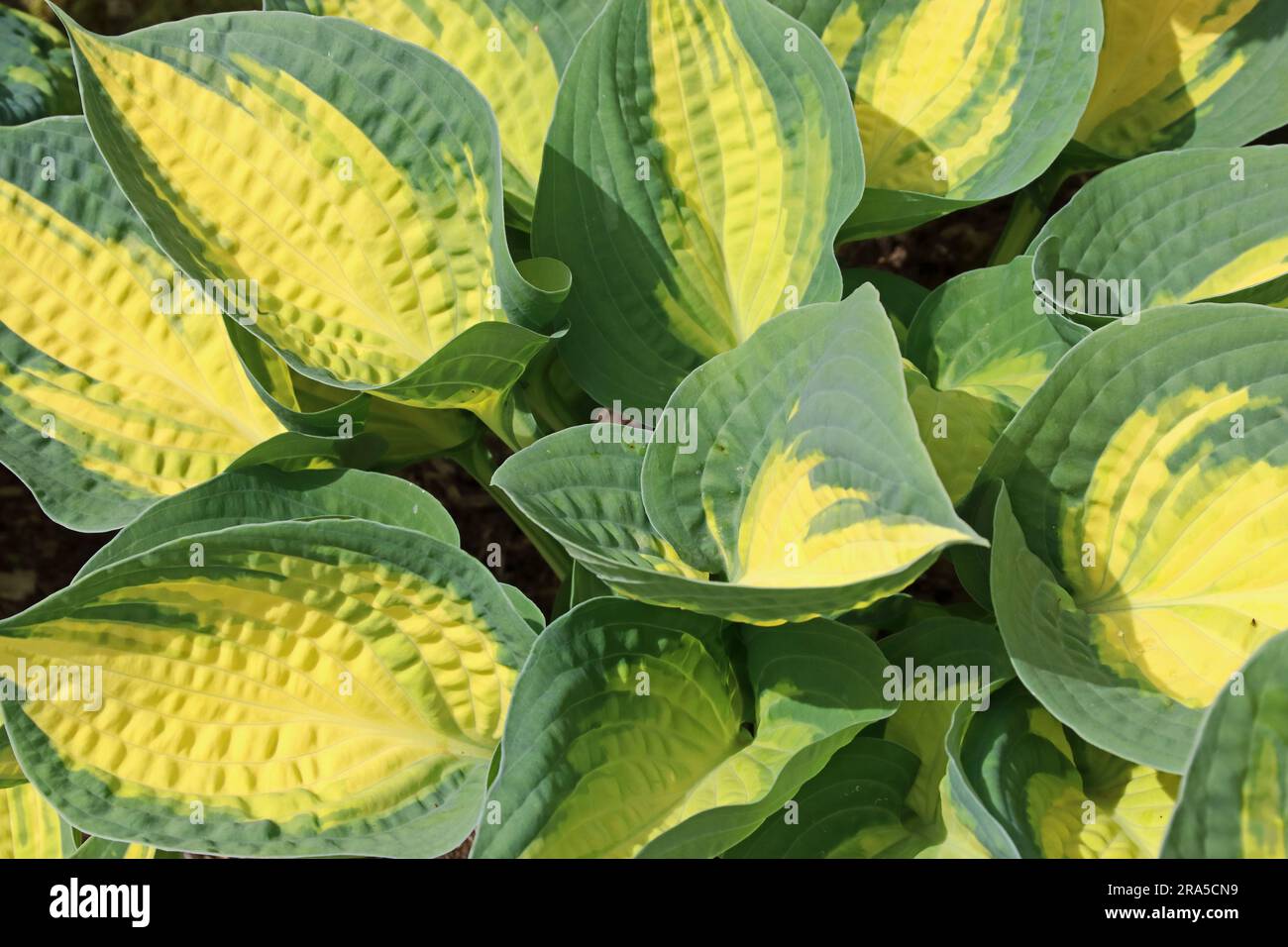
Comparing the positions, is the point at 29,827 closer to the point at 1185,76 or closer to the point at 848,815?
the point at 848,815

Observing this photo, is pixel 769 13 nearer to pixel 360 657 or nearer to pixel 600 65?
pixel 600 65

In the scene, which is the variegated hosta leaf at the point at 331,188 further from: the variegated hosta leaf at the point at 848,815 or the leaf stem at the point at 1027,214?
the leaf stem at the point at 1027,214

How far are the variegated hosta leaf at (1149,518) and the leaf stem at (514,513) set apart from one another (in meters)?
0.53

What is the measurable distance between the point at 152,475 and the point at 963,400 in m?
0.85

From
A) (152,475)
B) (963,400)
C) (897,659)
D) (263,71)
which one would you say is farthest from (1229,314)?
(152,475)

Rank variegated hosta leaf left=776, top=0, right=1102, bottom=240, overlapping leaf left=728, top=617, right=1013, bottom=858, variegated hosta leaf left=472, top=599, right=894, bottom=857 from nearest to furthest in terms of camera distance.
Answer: variegated hosta leaf left=472, top=599, right=894, bottom=857, overlapping leaf left=728, top=617, right=1013, bottom=858, variegated hosta leaf left=776, top=0, right=1102, bottom=240

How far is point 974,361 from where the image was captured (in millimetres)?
Answer: 1201

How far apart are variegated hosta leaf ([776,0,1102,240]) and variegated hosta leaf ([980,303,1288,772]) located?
A: 279 millimetres

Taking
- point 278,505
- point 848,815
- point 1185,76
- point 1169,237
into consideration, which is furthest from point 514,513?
point 1185,76

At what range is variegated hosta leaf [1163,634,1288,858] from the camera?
2.55ft

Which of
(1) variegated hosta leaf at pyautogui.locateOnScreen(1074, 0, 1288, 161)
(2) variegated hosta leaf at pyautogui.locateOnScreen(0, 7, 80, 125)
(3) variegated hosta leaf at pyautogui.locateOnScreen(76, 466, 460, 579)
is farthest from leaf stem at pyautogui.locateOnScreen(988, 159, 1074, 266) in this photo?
(2) variegated hosta leaf at pyautogui.locateOnScreen(0, 7, 80, 125)

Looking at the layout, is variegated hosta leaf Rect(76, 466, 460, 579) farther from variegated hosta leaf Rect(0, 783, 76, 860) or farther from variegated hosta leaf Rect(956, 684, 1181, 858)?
variegated hosta leaf Rect(956, 684, 1181, 858)

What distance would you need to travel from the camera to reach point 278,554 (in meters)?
1.01

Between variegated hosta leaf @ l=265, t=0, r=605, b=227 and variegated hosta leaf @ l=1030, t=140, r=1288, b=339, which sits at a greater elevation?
variegated hosta leaf @ l=265, t=0, r=605, b=227
